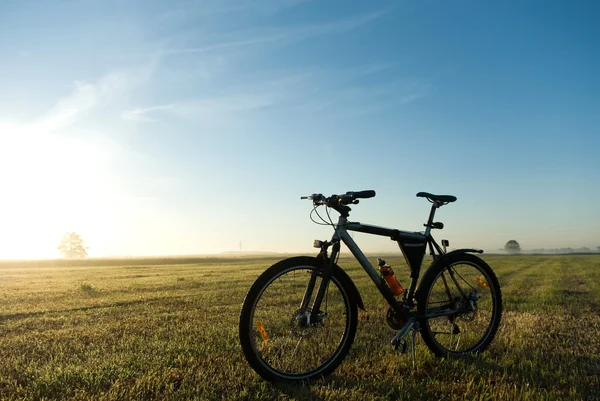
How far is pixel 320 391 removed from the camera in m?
4.45

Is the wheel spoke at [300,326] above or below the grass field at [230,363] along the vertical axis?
above

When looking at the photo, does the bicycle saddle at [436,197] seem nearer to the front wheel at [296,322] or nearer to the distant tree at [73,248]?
the front wheel at [296,322]

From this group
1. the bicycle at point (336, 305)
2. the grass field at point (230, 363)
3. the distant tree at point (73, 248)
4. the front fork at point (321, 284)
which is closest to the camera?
the grass field at point (230, 363)

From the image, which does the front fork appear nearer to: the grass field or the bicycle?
the bicycle

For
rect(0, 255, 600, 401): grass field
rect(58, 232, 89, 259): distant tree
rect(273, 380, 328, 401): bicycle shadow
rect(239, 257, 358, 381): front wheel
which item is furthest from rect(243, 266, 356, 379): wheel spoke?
rect(58, 232, 89, 259): distant tree

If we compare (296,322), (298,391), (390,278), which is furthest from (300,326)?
(390,278)

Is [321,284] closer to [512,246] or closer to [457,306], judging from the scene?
[457,306]

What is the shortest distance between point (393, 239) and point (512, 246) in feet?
679

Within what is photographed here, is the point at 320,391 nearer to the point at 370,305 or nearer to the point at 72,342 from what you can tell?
the point at 72,342

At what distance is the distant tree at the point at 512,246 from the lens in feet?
610

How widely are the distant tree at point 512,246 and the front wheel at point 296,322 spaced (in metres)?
205

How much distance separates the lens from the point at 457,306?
629cm

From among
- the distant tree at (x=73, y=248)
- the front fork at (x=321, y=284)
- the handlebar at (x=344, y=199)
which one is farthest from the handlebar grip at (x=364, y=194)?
the distant tree at (x=73, y=248)

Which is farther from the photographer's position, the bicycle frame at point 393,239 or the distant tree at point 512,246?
the distant tree at point 512,246
